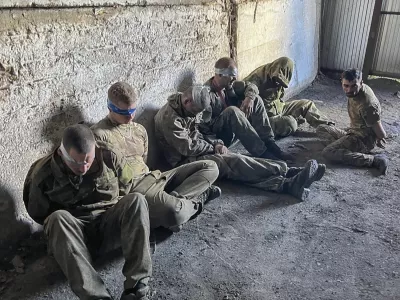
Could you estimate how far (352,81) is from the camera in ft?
14.4

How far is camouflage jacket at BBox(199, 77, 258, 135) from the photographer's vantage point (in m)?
4.62

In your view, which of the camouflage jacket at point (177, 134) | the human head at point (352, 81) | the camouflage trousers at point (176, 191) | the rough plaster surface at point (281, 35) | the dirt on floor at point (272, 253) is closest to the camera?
the dirt on floor at point (272, 253)

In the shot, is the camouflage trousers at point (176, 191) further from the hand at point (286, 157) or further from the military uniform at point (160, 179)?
the hand at point (286, 157)

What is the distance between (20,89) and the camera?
2.95 m

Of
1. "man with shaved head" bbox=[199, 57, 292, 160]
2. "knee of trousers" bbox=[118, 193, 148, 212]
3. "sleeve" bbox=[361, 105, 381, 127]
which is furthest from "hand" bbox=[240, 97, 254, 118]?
"knee of trousers" bbox=[118, 193, 148, 212]

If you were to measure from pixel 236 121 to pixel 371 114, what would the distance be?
141 centimetres

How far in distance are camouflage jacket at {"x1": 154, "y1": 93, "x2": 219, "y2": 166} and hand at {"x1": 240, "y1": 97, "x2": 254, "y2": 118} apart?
67 cm

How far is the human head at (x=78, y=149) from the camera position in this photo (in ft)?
8.27

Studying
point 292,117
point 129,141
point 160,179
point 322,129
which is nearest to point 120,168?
point 129,141

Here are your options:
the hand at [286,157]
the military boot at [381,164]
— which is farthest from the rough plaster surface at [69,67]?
the military boot at [381,164]

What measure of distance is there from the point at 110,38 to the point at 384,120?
4111 millimetres

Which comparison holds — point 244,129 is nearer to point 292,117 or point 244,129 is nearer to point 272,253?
point 292,117

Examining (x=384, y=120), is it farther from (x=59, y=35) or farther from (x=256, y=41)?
(x=59, y=35)

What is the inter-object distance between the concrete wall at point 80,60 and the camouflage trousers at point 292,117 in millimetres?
1048
